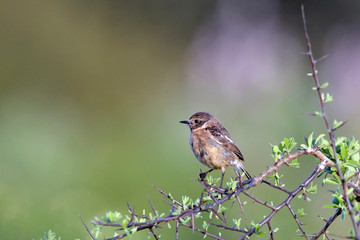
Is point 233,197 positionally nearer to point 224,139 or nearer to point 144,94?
point 224,139

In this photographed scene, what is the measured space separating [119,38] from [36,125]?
12.0ft

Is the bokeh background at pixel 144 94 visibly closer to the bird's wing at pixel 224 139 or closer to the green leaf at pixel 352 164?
the bird's wing at pixel 224 139

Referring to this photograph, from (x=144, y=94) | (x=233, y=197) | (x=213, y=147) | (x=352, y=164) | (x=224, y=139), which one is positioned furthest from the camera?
(x=144, y=94)

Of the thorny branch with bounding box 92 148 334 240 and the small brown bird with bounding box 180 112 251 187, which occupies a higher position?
the small brown bird with bounding box 180 112 251 187

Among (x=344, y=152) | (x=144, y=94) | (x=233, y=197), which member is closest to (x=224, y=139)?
(x=233, y=197)

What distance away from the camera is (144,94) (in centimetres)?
1074

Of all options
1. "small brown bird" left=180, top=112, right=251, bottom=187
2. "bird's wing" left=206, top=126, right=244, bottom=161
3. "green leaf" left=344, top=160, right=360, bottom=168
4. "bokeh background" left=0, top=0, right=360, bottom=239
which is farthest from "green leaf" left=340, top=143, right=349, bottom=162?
"bokeh background" left=0, top=0, right=360, bottom=239

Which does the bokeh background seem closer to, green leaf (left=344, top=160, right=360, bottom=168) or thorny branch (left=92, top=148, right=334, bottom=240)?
thorny branch (left=92, top=148, right=334, bottom=240)

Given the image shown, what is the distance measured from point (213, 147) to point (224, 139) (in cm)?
23

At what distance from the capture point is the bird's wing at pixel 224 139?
4969mm

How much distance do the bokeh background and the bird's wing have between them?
1.27m

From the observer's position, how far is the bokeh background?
21.9ft

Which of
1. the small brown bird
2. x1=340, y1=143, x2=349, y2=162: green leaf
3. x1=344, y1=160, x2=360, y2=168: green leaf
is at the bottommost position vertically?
x1=344, y1=160, x2=360, y2=168: green leaf

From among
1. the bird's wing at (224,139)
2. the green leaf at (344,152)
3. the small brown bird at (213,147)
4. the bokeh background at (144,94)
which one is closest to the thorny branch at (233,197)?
the green leaf at (344,152)
